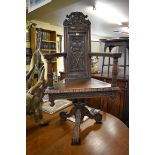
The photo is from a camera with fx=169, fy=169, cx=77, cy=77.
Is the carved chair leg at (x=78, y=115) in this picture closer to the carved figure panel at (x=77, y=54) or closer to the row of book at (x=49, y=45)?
the carved figure panel at (x=77, y=54)

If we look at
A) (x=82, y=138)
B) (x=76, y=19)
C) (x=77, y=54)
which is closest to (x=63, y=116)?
(x=82, y=138)

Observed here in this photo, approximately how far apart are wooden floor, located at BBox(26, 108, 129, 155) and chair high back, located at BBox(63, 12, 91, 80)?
45 cm

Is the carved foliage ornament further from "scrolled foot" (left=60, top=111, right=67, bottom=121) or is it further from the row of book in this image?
the row of book

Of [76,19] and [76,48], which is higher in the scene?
[76,19]

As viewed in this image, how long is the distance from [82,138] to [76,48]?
0.82 metres

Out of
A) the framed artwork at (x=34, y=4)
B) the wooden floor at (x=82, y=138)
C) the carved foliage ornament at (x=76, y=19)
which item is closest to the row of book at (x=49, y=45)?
the framed artwork at (x=34, y=4)

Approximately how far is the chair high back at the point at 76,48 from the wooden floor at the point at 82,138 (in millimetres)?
455

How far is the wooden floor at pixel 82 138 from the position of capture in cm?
96

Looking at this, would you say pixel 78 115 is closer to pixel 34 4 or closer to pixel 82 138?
pixel 82 138

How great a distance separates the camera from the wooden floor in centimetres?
96

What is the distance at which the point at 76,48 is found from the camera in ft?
5.16
